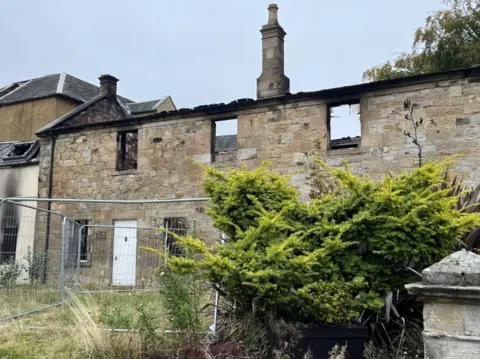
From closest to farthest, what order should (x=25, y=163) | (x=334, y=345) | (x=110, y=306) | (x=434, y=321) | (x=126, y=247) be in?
1. (x=434, y=321)
2. (x=334, y=345)
3. (x=110, y=306)
4. (x=126, y=247)
5. (x=25, y=163)

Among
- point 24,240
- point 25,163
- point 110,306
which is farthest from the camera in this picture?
point 25,163

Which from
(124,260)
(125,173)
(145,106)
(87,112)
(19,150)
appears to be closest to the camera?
(124,260)

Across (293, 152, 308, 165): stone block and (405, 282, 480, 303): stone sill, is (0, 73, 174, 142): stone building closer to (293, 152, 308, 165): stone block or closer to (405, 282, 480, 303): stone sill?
(293, 152, 308, 165): stone block

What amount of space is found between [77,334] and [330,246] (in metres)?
2.80

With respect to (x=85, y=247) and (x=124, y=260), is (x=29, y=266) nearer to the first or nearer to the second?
(x=85, y=247)

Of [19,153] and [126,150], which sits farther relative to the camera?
[19,153]

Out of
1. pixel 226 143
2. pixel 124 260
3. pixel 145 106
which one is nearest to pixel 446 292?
pixel 124 260

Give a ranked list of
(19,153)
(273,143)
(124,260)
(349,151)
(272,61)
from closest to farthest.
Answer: (124,260), (349,151), (273,143), (272,61), (19,153)

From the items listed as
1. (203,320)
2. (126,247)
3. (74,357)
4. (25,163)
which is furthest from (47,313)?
(25,163)

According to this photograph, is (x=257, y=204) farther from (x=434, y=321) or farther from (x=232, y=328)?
(x=434, y=321)

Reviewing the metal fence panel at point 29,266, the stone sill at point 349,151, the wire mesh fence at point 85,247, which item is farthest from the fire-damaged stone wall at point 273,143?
the metal fence panel at point 29,266

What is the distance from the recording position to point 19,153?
1994 centimetres

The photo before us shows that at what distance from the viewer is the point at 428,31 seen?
21.4 metres

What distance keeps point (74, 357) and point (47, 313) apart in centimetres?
232
